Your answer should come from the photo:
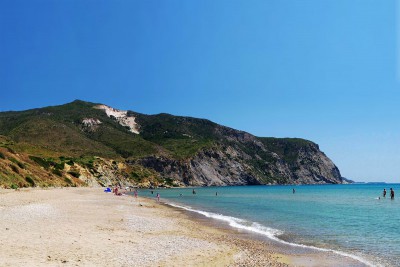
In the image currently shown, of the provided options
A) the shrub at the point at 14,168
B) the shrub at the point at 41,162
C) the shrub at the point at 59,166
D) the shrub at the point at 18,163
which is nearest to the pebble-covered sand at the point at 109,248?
the shrub at the point at 14,168

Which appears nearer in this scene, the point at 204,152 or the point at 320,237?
the point at 320,237

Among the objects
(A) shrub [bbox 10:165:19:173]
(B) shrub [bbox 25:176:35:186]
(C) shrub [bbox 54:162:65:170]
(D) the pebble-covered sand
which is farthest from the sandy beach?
(C) shrub [bbox 54:162:65:170]

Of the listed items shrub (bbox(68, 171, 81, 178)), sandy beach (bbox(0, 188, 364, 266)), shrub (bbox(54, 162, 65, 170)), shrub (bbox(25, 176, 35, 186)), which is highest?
shrub (bbox(54, 162, 65, 170))

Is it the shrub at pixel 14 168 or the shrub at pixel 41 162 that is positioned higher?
the shrub at pixel 41 162

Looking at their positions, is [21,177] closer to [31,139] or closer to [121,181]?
[121,181]

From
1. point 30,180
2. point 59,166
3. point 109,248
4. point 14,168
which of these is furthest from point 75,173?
point 109,248

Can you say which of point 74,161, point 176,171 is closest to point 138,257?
point 74,161

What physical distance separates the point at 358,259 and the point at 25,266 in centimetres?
1449

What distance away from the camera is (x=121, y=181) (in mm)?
128500

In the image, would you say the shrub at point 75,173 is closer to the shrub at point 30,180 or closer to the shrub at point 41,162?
the shrub at point 41,162

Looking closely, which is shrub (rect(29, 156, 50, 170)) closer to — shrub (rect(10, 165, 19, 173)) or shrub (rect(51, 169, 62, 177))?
shrub (rect(51, 169, 62, 177))

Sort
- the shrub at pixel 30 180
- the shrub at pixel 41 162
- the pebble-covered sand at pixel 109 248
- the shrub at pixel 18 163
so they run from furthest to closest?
the shrub at pixel 41 162 → the shrub at pixel 18 163 → the shrub at pixel 30 180 → the pebble-covered sand at pixel 109 248

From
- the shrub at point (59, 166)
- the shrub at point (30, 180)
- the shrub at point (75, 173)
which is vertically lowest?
the shrub at point (30, 180)

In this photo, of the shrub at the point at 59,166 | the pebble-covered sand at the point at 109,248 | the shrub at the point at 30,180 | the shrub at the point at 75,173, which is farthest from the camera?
the shrub at the point at 75,173
